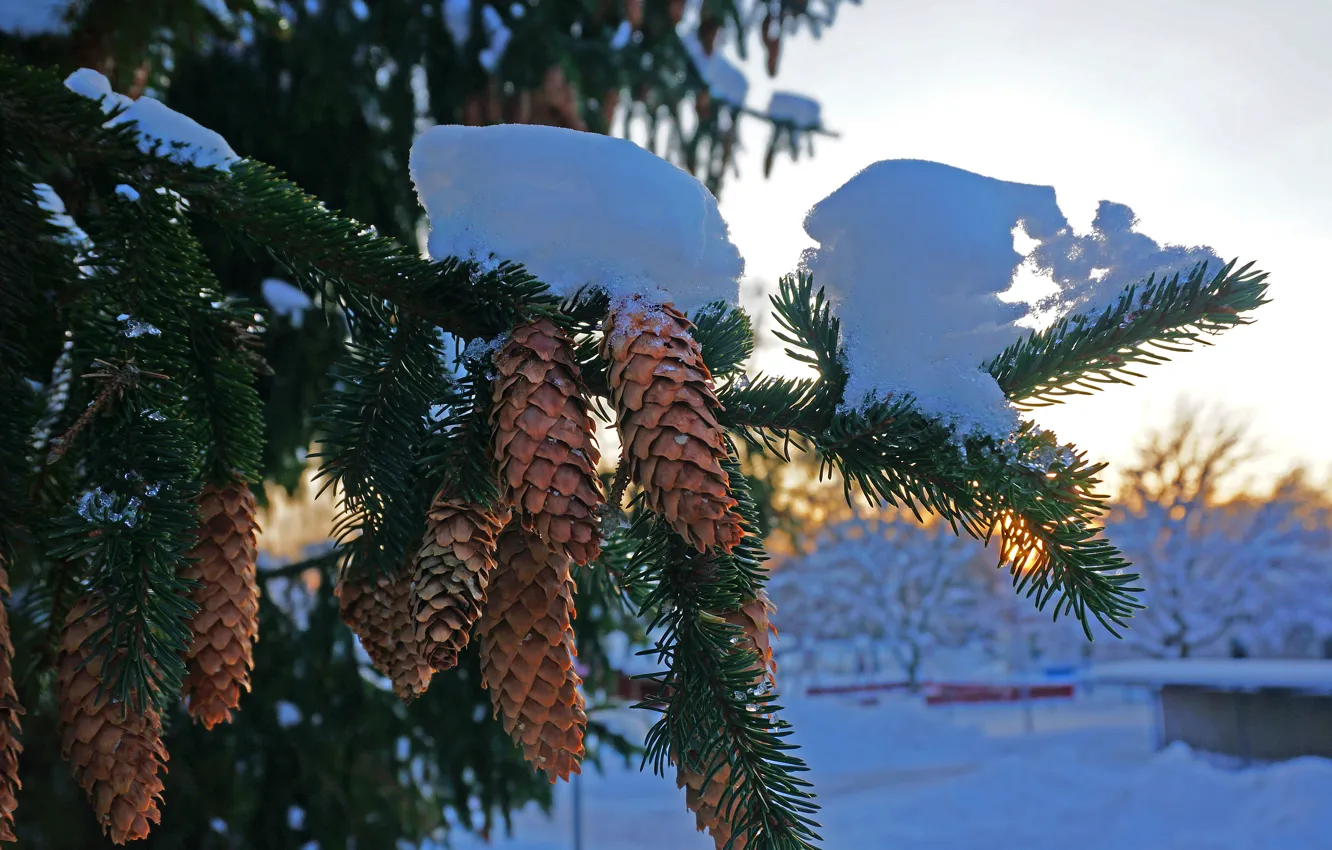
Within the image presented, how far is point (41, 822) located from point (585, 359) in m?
3.26

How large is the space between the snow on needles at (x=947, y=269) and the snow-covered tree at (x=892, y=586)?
2542cm

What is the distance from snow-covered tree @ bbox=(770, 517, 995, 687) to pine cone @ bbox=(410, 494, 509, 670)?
1013 inches

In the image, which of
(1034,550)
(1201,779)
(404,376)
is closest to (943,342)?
(1034,550)

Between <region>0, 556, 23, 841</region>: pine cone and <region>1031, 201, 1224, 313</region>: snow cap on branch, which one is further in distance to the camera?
<region>1031, 201, 1224, 313</region>: snow cap on branch

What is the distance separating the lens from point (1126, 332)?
0.99 metres

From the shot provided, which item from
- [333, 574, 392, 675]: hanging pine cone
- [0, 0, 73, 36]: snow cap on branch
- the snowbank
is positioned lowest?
the snowbank

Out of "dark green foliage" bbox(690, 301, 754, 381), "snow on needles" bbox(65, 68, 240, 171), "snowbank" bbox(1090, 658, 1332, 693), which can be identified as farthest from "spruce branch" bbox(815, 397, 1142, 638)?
"snowbank" bbox(1090, 658, 1332, 693)

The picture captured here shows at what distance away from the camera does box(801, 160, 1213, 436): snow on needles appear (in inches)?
38.1

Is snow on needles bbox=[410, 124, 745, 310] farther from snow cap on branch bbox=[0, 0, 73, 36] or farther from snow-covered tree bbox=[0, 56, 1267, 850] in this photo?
snow cap on branch bbox=[0, 0, 73, 36]

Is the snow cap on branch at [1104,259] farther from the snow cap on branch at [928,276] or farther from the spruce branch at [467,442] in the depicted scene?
the spruce branch at [467,442]

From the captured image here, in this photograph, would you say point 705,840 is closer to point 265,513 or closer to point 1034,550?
point 265,513

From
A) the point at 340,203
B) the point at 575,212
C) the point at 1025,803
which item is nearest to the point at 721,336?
the point at 575,212

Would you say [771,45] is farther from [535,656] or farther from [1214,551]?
[1214,551]

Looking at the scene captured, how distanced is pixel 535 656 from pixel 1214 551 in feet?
83.0
